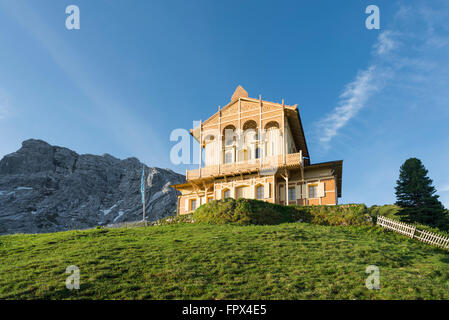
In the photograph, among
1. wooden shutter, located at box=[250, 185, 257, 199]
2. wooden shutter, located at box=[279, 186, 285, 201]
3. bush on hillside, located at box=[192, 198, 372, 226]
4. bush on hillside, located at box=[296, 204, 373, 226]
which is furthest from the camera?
wooden shutter, located at box=[279, 186, 285, 201]

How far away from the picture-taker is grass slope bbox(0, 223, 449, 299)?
10086 mm

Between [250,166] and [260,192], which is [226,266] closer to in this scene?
[260,192]

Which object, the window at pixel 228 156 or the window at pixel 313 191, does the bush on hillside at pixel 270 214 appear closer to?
the window at pixel 313 191

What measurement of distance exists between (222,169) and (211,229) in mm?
13018

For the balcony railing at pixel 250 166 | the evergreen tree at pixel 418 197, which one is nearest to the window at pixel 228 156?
the balcony railing at pixel 250 166

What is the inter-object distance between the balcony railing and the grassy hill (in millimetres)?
11486

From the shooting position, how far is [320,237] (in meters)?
18.7

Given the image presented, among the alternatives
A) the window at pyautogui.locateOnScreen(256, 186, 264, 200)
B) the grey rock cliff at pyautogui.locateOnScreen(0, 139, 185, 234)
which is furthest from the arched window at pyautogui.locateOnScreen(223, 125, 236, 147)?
the grey rock cliff at pyautogui.locateOnScreen(0, 139, 185, 234)

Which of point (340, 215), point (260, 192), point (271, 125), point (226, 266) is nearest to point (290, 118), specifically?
point (271, 125)

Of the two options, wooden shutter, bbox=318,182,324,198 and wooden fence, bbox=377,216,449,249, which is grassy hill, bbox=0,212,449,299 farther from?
wooden shutter, bbox=318,182,324,198

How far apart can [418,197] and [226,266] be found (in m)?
34.3

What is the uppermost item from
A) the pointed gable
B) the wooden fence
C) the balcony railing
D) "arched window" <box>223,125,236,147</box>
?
the pointed gable
